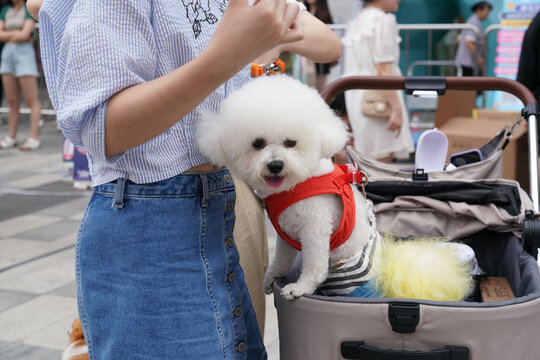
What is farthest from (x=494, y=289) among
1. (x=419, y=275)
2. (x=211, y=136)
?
(x=211, y=136)

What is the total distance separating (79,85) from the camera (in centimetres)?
107

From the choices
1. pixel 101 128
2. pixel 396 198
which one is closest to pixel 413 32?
pixel 396 198

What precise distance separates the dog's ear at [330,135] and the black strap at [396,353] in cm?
43

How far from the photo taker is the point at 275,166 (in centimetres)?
134

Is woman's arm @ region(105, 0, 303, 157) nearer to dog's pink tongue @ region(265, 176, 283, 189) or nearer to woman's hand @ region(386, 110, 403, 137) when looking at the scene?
dog's pink tongue @ region(265, 176, 283, 189)

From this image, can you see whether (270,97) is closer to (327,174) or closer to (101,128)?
(327,174)

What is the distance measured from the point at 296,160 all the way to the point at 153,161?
32 cm

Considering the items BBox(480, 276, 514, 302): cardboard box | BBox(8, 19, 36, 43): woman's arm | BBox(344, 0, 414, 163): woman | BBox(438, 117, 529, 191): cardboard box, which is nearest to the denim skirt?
BBox(480, 276, 514, 302): cardboard box

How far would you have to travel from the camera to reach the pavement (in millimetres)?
3074

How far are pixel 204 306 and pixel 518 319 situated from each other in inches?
26.1

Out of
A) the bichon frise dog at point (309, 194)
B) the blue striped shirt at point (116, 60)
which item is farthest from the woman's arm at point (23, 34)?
the blue striped shirt at point (116, 60)

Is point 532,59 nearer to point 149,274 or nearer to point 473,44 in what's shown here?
point 149,274

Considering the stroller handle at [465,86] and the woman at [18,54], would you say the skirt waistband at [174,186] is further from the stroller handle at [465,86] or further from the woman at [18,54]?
the woman at [18,54]

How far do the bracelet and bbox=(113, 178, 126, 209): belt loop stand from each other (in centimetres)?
48
